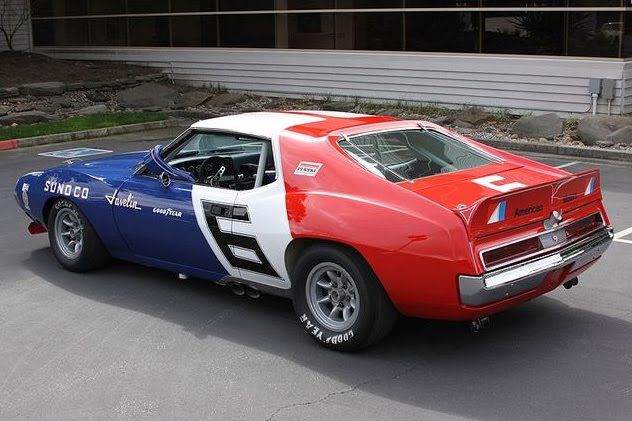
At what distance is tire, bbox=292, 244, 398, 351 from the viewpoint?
5.18 metres

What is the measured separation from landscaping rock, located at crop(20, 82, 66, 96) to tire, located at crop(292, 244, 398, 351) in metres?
15.6

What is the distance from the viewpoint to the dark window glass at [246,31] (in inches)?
779

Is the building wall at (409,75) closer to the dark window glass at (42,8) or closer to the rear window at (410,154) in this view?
the dark window glass at (42,8)

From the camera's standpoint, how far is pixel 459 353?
17.7 feet

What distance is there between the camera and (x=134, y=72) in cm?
2197

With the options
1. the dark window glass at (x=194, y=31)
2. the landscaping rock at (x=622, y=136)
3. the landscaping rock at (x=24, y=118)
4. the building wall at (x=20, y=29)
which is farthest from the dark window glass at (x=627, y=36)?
the building wall at (x=20, y=29)

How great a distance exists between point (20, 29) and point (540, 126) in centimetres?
1699

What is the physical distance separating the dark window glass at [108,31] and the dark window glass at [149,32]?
0.35 metres

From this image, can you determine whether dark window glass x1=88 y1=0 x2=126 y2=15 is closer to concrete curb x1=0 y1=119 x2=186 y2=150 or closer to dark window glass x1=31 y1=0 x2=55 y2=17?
dark window glass x1=31 y1=0 x2=55 y2=17

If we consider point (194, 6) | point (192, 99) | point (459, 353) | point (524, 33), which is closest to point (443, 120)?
point (524, 33)

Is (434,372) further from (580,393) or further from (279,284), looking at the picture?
(279,284)

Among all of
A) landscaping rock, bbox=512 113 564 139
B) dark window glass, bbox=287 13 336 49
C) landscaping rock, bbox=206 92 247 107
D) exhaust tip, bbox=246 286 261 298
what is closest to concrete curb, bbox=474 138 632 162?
landscaping rock, bbox=512 113 564 139

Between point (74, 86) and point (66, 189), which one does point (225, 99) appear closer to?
point (74, 86)

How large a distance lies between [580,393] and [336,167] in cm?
198
